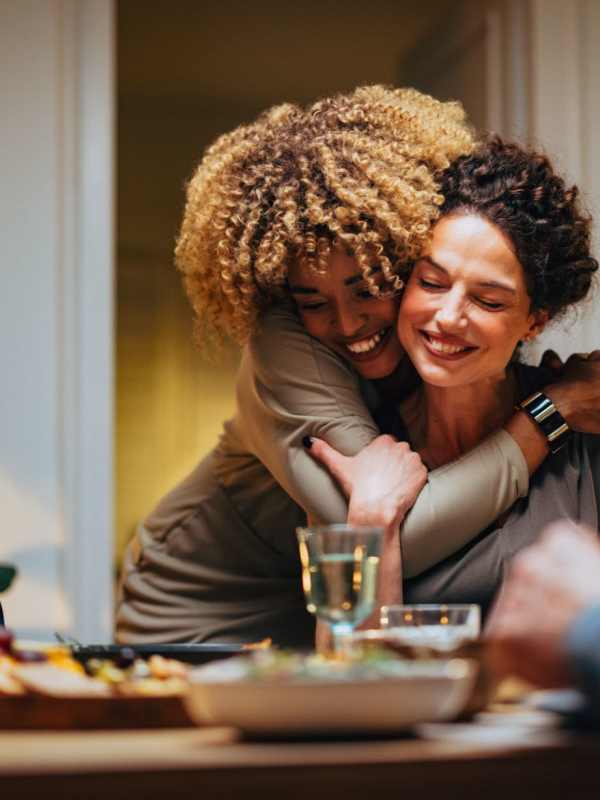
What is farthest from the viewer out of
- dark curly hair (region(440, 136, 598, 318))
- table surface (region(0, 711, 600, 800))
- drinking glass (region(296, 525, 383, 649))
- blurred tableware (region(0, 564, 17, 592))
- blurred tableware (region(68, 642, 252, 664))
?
dark curly hair (region(440, 136, 598, 318))

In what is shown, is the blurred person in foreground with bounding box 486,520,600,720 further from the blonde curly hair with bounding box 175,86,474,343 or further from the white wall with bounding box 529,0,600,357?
the white wall with bounding box 529,0,600,357

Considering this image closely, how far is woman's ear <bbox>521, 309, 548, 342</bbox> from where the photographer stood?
224cm

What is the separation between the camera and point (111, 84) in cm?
386

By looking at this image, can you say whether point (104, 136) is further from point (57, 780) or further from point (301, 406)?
point (57, 780)

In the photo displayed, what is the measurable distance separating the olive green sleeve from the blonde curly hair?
0.36 feet

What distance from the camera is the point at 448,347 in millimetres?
2150

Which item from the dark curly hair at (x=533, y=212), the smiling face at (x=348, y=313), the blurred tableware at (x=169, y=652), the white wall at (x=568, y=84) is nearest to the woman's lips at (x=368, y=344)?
the smiling face at (x=348, y=313)

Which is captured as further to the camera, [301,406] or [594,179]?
[594,179]

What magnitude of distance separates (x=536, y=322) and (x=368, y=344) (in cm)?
27

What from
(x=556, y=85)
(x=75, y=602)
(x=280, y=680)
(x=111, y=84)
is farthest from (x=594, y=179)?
(x=280, y=680)

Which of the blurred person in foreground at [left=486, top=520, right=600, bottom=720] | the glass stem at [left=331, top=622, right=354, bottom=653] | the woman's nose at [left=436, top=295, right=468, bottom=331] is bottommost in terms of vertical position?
the glass stem at [left=331, top=622, right=354, bottom=653]

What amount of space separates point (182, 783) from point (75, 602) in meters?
2.99

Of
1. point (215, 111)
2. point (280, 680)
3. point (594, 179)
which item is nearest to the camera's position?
point (280, 680)

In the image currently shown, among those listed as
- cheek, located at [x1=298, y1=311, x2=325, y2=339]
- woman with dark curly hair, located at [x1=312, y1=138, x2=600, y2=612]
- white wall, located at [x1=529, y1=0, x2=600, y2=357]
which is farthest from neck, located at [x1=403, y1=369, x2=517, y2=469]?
white wall, located at [x1=529, y1=0, x2=600, y2=357]
